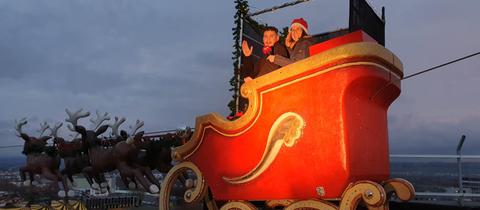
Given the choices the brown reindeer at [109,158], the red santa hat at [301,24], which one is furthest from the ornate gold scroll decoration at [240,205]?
the brown reindeer at [109,158]

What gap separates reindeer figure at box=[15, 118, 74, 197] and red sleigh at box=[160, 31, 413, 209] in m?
4.78

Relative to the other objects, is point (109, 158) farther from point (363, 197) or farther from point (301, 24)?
point (363, 197)

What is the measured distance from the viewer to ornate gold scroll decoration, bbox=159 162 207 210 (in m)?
4.40

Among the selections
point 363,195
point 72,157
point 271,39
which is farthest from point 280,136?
point 72,157

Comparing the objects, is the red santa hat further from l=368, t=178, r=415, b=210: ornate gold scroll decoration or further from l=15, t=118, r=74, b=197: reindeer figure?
l=15, t=118, r=74, b=197: reindeer figure

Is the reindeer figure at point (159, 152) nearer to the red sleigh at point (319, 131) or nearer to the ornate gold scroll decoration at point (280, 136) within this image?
the red sleigh at point (319, 131)

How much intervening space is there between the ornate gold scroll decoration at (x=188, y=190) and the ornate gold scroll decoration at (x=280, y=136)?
0.63 meters

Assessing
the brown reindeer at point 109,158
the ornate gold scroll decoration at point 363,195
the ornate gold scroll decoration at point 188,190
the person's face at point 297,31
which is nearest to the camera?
the ornate gold scroll decoration at point 363,195

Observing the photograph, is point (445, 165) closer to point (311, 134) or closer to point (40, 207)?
point (311, 134)

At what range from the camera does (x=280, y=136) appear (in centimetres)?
382

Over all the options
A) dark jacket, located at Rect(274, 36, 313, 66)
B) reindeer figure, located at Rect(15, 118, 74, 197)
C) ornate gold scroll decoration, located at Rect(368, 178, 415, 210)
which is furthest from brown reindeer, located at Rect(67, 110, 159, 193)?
ornate gold scroll decoration, located at Rect(368, 178, 415, 210)

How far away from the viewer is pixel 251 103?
Result: 401 cm

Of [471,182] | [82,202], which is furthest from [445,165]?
[82,202]

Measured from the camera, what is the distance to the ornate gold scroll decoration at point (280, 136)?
3.72 metres
